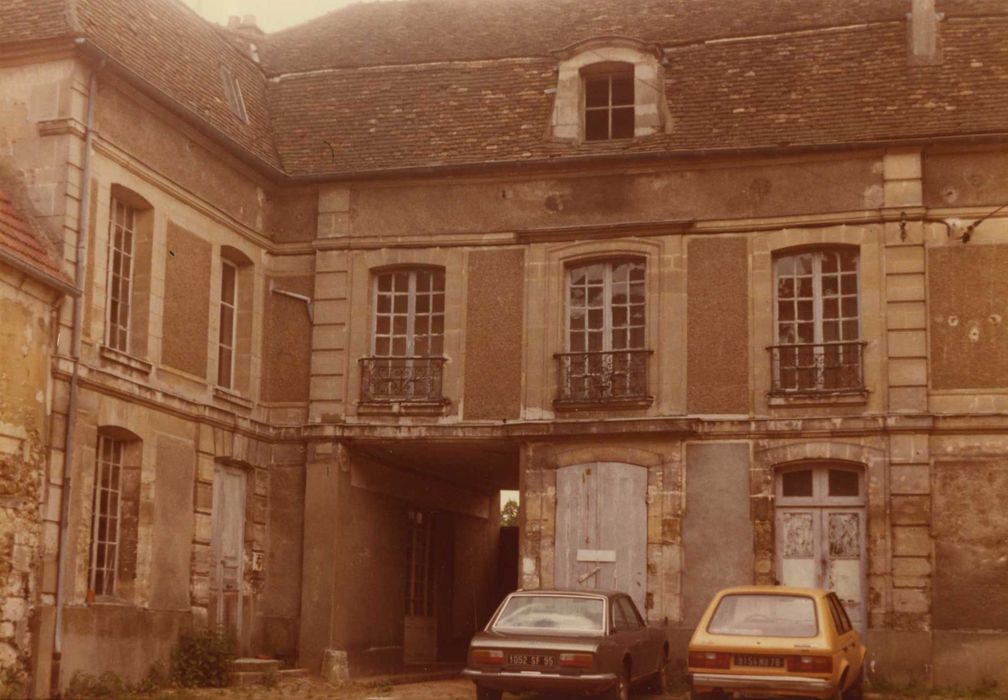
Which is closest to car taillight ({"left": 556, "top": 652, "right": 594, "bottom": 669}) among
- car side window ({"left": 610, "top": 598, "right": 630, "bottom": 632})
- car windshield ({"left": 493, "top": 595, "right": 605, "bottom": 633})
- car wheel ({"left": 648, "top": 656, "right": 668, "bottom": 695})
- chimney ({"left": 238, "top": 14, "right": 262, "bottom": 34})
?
car windshield ({"left": 493, "top": 595, "right": 605, "bottom": 633})

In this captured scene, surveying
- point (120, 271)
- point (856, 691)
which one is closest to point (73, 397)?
point (120, 271)

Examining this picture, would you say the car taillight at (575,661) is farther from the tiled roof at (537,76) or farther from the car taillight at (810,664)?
the tiled roof at (537,76)

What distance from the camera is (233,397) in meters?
19.5

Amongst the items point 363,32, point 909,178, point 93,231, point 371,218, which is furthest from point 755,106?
point 93,231

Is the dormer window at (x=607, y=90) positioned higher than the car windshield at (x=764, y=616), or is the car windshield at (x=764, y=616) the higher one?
the dormer window at (x=607, y=90)

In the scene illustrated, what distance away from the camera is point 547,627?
48.9 ft

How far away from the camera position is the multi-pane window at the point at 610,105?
20344 mm

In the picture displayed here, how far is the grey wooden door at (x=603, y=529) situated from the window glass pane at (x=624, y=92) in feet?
17.4

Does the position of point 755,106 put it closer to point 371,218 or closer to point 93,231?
point 371,218

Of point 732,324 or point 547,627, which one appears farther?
point 732,324

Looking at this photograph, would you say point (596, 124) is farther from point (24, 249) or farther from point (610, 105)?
point (24, 249)

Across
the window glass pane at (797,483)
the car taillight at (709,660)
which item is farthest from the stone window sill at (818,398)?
the car taillight at (709,660)

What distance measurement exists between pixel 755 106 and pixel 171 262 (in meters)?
8.19

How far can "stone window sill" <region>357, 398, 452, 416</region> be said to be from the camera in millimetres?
19797
